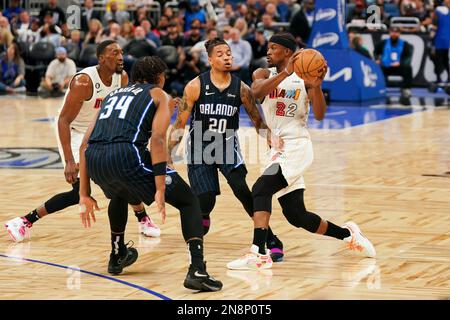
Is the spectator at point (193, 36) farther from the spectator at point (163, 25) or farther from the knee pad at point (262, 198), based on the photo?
the knee pad at point (262, 198)

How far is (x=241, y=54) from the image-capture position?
77.3 feet

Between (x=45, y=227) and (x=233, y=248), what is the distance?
207cm

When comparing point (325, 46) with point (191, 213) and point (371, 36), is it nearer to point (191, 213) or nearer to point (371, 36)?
point (371, 36)

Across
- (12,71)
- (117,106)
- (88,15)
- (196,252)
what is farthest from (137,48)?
(196,252)

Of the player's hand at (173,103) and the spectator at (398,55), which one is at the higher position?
the player's hand at (173,103)

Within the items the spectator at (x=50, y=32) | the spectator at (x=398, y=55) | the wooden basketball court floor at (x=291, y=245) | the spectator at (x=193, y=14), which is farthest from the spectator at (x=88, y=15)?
the wooden basketball court floor at (x=291, y=245)

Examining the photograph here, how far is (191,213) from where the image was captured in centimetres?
786

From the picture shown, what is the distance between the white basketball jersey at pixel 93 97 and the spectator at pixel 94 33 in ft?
51.8

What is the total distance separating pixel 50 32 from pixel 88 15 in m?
1.29

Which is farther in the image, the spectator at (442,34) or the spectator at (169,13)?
the spectator at (169,13)

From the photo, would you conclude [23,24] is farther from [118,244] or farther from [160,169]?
[160,169]

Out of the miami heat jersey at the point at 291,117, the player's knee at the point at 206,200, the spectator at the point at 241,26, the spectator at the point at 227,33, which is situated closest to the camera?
the miami heat jersey at the point at 291,117

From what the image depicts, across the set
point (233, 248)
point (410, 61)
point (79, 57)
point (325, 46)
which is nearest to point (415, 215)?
point (233, 248)

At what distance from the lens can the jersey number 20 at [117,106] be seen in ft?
26.2
